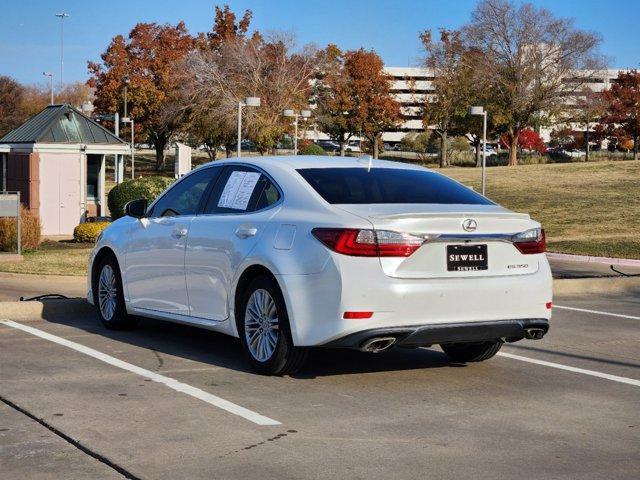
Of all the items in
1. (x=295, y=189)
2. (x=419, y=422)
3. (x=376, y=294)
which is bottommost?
(x=419, y=422)

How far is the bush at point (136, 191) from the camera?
82.1 ft

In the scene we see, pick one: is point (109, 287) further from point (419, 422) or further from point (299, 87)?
point (299, 87)

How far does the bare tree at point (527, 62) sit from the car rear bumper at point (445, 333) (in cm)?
6317

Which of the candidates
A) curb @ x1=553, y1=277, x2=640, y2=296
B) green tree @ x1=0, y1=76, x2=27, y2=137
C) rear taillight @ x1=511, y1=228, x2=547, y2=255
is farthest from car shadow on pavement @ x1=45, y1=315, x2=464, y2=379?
green tree @ x1=0, y1=76, x2=27, y2=137

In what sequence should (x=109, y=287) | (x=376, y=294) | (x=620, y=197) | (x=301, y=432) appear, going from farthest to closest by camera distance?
(x=620, y=197), (x=109, y=287), (x=376, y=294), (x=301, y=432)

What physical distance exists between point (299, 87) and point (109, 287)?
61.5 m

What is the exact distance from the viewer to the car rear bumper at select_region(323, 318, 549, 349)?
708cm

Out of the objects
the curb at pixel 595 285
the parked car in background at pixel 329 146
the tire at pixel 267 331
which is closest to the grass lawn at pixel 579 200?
the curb at pixel 595 285

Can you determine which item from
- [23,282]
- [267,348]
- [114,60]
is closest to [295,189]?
[267,348]

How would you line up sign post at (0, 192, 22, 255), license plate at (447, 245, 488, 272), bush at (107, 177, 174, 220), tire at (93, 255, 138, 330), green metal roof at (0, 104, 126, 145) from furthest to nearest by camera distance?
green metal roof at (0, 104, 126, 145)
bush at (107, 177, 174, 220)
sign post at (0, 192, 22, 255)
tire at (93, 255, 138, 330)
license plate at (447, 245, 488, 272)

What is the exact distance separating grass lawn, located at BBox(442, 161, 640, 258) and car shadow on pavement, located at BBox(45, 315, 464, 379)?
553 inches

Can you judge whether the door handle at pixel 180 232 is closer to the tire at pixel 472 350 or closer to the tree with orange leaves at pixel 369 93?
the tire at pixel 472 350

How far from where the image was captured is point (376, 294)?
703cm

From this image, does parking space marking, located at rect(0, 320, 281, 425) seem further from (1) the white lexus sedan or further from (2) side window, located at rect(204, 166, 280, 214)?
(2) side window, located at rect(204, 166, 280, 214)
